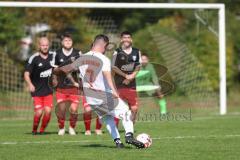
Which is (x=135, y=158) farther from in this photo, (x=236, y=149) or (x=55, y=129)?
(x=55, y=129)

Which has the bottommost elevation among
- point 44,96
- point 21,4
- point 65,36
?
point 44,96

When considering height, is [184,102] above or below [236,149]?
above

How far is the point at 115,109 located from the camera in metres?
11.9

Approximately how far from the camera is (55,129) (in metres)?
17.8

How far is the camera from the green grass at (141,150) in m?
10.9

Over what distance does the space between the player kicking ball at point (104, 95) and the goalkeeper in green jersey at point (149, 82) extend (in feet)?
29.3

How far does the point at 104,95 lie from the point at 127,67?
4.13 m

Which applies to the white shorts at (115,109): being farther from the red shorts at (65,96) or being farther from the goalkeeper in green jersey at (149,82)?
the goalkeeper in green jersey at (149,82)

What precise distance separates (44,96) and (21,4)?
465cm

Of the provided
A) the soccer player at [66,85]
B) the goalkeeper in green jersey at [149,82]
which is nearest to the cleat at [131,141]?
the soccer player at [66,85]

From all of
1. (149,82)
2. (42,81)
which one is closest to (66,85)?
(42,81)

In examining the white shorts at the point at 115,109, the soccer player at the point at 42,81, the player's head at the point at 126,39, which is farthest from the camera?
the soccer player at the point at 42,81

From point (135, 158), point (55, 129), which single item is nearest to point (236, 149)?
point (135, 158)

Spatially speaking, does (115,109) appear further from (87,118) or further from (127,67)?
(127,67)
